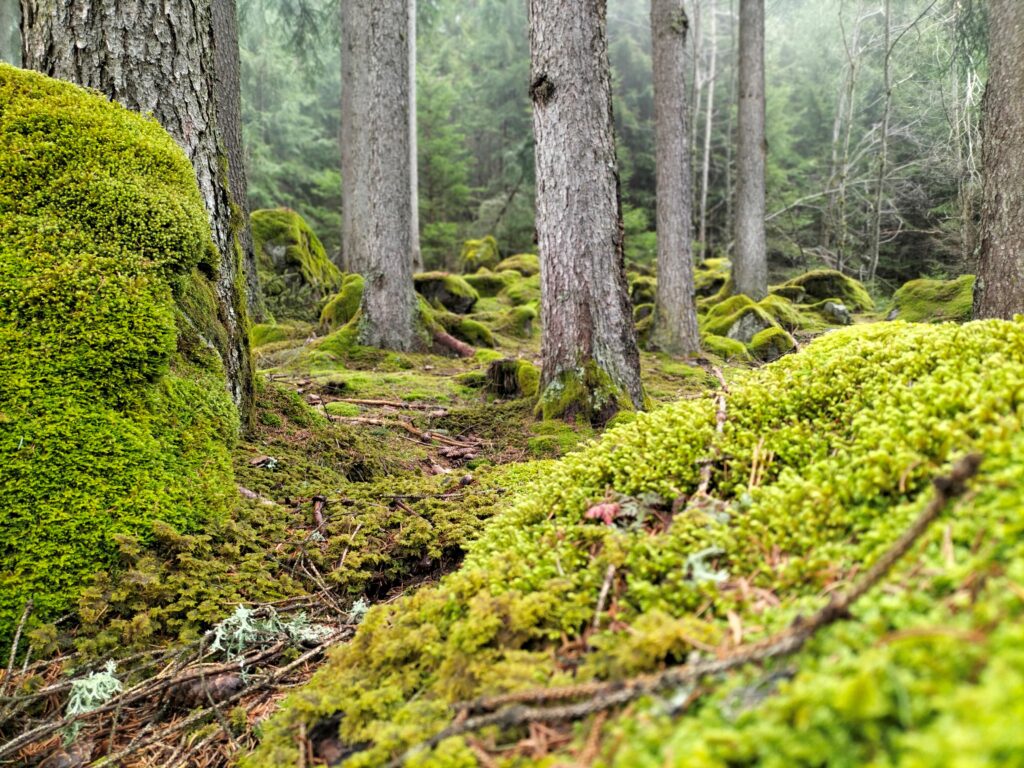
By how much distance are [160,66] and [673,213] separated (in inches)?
323

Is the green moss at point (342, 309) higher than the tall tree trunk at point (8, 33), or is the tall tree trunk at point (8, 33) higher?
the tall tree trunk at point (8, 33)

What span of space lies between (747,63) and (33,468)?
43.7ft

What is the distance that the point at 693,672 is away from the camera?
2.61 feet

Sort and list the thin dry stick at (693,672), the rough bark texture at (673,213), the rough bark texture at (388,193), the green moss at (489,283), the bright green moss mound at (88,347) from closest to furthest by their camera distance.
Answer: the thin dry stick at (693,672)
the bright green moss mound at (88,347)
the rough bark texture at (388,193)
the rough bark texture at (673,213)
the green moss at (489,283)

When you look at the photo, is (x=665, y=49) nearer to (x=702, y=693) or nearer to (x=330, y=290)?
(x=330, y=290)

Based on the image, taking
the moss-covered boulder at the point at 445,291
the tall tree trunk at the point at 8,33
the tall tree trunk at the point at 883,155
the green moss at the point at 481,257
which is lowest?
the moss-covered boulder at the point at 445,291

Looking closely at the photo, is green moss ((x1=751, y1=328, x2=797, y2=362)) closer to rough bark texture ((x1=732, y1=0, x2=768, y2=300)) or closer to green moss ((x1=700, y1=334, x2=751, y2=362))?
green moss ((x1=700, y1=334, x2=751, y2=362))

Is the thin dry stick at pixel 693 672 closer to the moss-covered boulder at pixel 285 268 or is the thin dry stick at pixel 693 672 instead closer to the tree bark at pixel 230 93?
the tree bark at pixel 230 93

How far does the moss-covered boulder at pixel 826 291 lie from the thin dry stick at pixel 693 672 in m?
16.5

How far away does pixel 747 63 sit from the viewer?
1169 cm

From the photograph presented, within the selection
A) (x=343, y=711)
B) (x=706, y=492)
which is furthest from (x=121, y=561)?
(x=706, y=492)

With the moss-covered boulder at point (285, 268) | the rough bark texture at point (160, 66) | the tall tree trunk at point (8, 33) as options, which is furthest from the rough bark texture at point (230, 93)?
the tall tree trunk at point (8, 33)

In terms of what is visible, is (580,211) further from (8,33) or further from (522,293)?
(8,33)

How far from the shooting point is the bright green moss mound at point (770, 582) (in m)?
0.62
